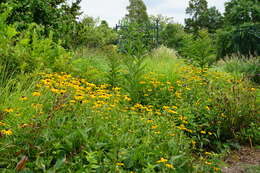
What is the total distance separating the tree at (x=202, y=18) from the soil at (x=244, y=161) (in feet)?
103

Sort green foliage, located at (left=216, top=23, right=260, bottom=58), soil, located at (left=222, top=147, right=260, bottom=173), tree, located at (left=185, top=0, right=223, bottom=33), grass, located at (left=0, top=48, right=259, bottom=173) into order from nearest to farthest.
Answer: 1. grass, located at (left=0, top=48, right=259, bottom=173)
2. soil, located at (left=222, top=147, right=260, bottom=173)
3. green foliage, located at (left=216, top=23, right=260, bottom=58)
4. tree, located at (left=185, top=0, right=223, bottom=33)

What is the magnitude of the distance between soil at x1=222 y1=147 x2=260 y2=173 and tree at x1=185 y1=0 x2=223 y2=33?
31.5 m

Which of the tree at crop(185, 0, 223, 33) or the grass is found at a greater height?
the tree at crop(185, 0, 223, 33)

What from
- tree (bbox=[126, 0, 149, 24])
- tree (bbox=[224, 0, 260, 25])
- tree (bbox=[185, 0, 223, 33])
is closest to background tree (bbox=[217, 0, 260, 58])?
tree (bbox=[224, 0, 260, 25])

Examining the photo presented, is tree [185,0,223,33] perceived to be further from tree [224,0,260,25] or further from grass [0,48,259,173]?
grass [0,48,259,173]

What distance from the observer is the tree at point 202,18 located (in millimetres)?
34219

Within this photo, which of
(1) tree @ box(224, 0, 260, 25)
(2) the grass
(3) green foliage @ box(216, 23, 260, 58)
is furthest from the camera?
(1) tree @ box(224, 0, 260, 25)

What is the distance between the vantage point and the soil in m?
3.18

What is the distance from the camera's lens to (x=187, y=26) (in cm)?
3656

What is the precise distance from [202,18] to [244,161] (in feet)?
109

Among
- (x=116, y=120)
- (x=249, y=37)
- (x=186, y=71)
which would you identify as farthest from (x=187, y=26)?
(x=116, y=120)

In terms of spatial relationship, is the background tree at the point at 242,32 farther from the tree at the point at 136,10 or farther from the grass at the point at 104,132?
the tree at the point at 136,10

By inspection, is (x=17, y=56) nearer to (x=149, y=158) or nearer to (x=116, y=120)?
(x=116, y=120)

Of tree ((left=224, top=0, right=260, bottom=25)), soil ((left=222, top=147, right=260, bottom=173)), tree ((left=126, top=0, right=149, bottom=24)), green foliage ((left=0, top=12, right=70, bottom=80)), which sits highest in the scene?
tree ((left=126, top=0, right=149, bottom=24))
